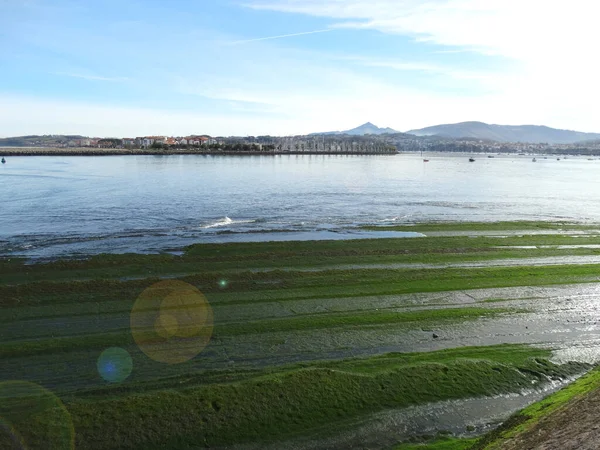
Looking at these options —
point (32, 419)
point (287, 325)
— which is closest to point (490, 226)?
point (287, 325)

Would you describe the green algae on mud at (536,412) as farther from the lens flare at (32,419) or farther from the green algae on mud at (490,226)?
the green algae on mud at (490,226)

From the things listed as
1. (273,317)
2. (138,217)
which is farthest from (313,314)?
(138,217)

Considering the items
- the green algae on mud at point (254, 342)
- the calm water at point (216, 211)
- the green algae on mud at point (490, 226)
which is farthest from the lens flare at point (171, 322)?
the green algae on mud at point (490, 226)

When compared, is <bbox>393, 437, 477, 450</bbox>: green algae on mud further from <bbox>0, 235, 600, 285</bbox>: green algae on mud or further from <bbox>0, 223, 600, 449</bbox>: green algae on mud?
<bbox>0, 235, 600, 285</bbox>: green algae on mud

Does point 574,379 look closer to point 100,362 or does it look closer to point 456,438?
point 456,438

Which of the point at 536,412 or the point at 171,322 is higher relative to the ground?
the point at 171,322

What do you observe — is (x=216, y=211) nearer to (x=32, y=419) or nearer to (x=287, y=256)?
(x=287, y=256)

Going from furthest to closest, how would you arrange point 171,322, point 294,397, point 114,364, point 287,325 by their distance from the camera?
point 287,325 → point 171,322 → point 114,364 → point 294,397
